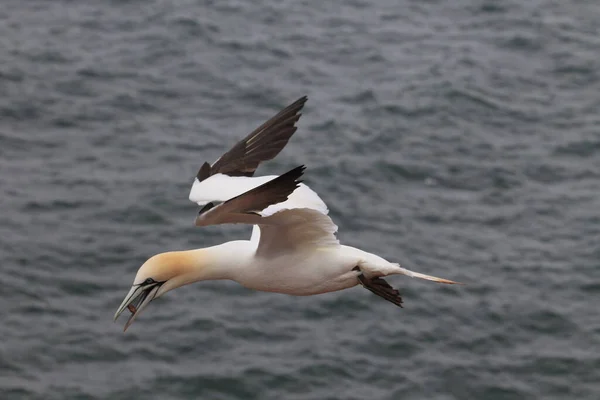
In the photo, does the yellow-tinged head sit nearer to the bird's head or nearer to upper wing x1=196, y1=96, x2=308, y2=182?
the bird's head

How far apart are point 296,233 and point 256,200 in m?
1.02

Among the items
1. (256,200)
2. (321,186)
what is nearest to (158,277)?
(256,200)

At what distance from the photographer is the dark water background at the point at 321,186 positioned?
42.5ft

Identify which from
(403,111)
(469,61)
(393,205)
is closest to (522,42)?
(469,61)

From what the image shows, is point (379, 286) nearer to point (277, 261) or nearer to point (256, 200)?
point (277, 261)

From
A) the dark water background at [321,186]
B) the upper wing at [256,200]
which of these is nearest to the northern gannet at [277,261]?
the upper wing at [256,200]

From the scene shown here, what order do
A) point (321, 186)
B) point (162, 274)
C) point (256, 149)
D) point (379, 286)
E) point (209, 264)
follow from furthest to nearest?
point (321, 186)
point (256, 149)
point (379, 286)
point (209, 264)
point (162, 274)

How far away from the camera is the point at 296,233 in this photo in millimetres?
7496

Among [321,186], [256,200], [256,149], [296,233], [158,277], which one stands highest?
[256,200]

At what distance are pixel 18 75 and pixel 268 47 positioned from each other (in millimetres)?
3615

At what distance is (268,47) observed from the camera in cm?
1830

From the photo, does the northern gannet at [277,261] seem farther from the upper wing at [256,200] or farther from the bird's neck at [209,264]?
the upper wing at [256,200]

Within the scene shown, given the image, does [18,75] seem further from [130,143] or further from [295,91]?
[295,91]

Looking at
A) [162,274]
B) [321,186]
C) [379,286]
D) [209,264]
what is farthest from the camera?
[321,186]
